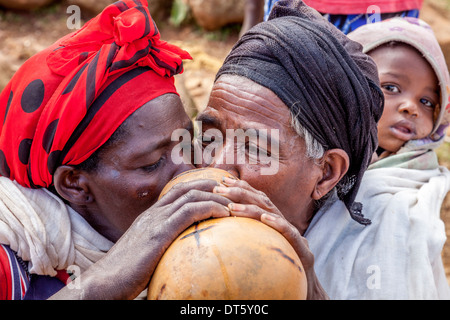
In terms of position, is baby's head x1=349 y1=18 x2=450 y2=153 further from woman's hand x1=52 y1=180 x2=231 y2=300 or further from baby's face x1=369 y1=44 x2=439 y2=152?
woman's hand x1=52 y1=180 x2=231 y2=300

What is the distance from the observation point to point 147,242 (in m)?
1.89

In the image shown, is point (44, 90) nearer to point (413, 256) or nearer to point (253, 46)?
point (253, 46)

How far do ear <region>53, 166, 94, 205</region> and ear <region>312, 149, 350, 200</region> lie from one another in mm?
1278

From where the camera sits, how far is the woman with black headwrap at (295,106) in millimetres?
2604

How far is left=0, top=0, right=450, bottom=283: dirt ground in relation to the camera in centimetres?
838

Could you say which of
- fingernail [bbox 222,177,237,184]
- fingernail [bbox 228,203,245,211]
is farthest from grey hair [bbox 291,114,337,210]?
fingernail [bbox 228,203,245,211]

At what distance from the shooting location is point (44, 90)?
252cm

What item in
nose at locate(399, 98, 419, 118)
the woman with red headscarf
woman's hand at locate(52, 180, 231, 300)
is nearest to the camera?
woman's hand at locate(52, 180, 231, 300)

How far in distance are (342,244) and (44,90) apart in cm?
193

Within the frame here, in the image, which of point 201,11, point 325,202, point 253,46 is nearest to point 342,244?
point 325,202

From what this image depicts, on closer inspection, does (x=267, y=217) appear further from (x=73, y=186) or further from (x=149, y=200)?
(x=73, y=186)

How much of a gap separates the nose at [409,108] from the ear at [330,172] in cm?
108

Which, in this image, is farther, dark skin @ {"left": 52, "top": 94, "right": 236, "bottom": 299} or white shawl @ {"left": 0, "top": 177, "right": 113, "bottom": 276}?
dark skin @ {"left": 52, "top": 94, "right": 236, "bottom": 299}

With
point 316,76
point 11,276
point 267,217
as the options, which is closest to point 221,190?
point 267,217
